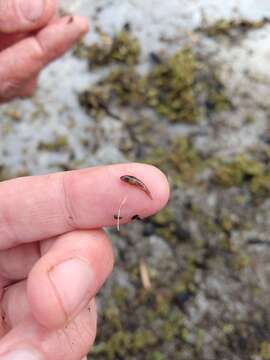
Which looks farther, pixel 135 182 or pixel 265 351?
pixel 265 351

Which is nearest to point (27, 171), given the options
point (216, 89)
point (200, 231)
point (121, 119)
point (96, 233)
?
point (121, 119)

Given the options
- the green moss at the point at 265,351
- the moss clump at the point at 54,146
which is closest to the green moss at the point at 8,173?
the moss clump at the point at 54,146

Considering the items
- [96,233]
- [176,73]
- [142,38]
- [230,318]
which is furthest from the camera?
[142,38]

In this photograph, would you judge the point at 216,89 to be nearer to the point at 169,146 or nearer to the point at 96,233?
Answer: the point at 169,146

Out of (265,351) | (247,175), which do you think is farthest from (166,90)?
(265,351)

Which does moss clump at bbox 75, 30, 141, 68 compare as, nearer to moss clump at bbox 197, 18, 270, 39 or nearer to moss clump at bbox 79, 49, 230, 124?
moss clump at bbox 79, 49, 230, 124

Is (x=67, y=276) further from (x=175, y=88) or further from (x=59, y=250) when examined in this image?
(x=175, y=88)

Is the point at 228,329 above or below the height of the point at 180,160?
below
